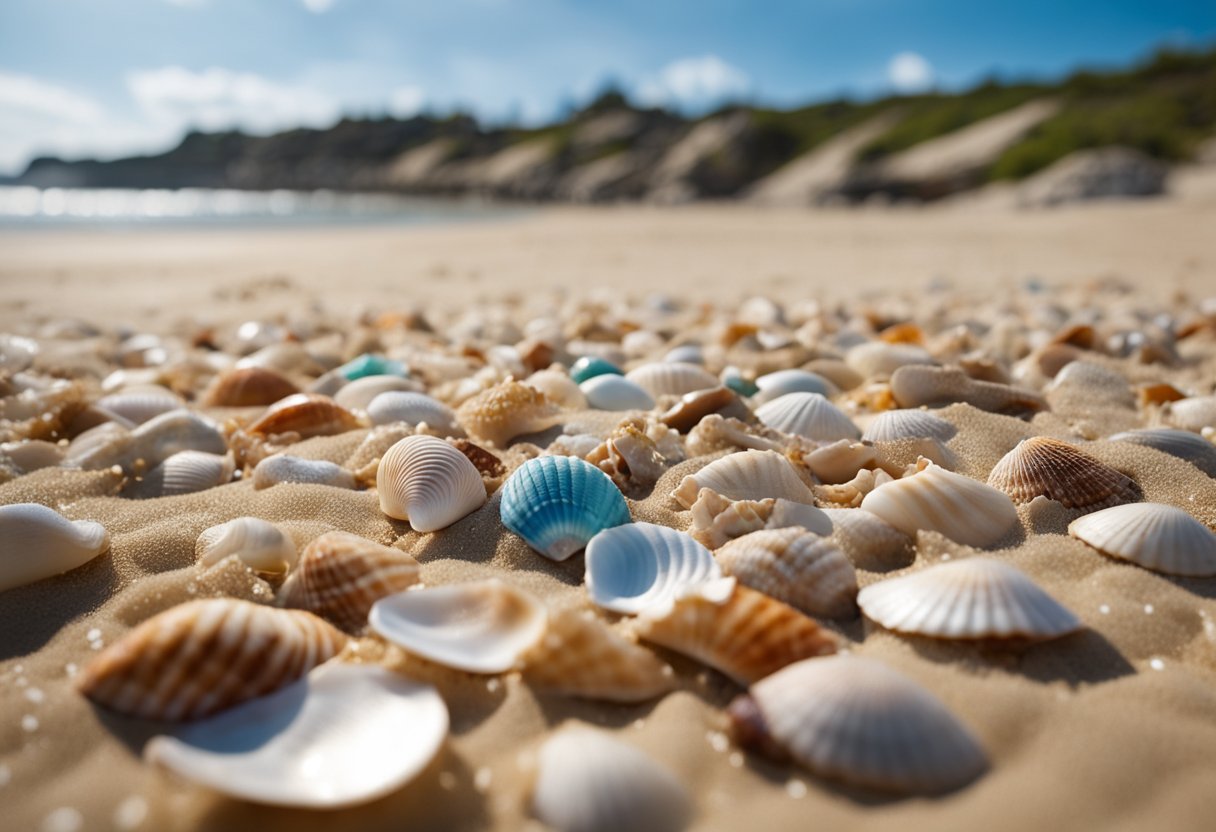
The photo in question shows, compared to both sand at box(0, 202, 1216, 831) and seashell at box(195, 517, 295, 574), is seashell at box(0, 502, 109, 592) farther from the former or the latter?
seashell at box(195, 517, 295, 574)

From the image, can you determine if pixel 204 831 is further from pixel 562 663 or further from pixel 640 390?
pixel 640 390

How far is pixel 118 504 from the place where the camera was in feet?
7.11

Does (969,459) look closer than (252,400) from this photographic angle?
Yes

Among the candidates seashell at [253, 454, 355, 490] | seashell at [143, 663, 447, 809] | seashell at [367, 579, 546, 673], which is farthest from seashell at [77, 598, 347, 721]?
seashell at [253, 454, 355, 490]

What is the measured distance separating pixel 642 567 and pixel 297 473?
3.83 feet

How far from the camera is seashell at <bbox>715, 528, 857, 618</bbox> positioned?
156 cm

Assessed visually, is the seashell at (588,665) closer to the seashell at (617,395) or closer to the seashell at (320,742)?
the seashell at (320,742)

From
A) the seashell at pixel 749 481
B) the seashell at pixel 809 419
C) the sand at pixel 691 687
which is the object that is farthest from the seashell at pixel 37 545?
the seashell at pixel 809 419

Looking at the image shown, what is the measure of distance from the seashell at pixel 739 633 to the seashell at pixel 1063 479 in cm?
94

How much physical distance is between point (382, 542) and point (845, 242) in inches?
403

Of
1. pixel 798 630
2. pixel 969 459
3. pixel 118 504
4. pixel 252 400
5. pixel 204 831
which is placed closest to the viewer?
pixel 204 831

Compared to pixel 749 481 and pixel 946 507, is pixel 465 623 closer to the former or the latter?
pixel 749 481

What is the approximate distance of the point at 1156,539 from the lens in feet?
5.57

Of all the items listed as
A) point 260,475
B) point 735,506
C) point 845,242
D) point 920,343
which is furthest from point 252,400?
point 845,242
